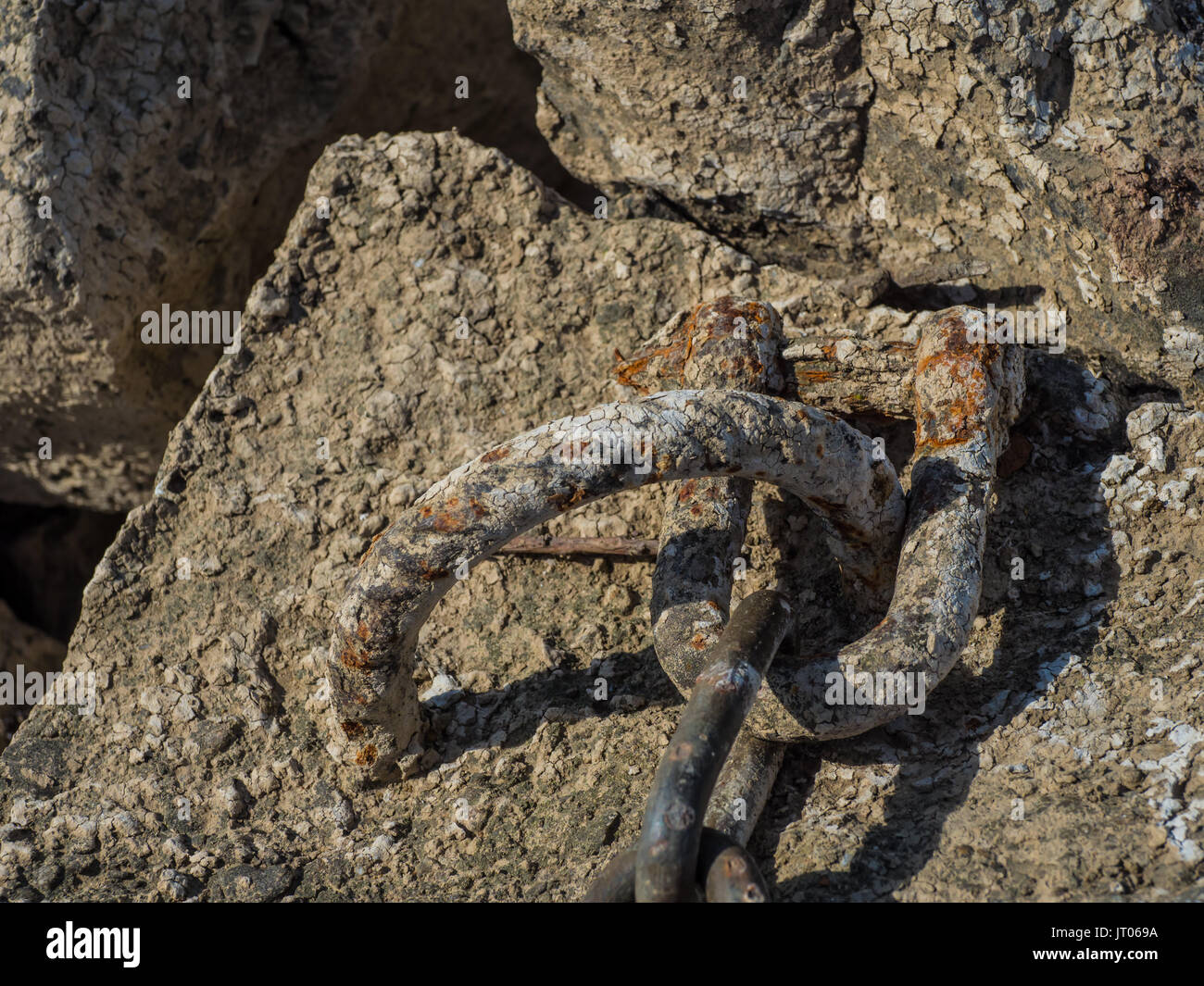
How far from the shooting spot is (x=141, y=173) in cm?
282

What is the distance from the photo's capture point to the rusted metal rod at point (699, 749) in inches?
59.9

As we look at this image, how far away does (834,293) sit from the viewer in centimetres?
256

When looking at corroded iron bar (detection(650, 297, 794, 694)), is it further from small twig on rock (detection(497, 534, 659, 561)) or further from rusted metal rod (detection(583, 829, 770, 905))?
rusted metal rod (detection(583, 829, 770, 905))

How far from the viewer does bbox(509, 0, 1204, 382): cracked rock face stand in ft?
7.31

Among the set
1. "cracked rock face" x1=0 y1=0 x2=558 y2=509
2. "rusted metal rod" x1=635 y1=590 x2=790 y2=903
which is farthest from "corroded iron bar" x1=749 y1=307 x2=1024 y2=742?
"cracked rock face" x1=0 y1=0 x2=558 y2=509

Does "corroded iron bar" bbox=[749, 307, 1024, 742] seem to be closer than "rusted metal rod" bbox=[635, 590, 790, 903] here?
No

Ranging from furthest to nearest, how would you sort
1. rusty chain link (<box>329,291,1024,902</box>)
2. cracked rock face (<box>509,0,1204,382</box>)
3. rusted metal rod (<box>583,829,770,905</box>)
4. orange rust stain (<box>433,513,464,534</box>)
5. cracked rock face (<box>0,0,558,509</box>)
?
cracked rock face (<box>0,0,558,509</box>) < cracked rock face (<box>509,0,1204,382</box>) < orange rust stain (<box>433,513,464,534</box>) < rusty chain link (<box>329,291,1024,902</box>) < rusted metal rod (<box>583,829,770,905</box>)

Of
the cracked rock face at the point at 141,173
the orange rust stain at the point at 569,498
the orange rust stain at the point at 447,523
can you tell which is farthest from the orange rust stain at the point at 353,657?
the cracked rock face at the point at 141,173

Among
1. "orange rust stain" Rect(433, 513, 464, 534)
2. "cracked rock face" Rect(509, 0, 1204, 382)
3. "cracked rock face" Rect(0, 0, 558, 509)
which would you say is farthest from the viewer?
"cracked rock face" Rect(0, 0, 558, 509)

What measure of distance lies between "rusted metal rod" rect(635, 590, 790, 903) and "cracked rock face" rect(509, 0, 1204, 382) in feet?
3.52

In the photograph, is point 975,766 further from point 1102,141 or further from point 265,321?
point 265,321

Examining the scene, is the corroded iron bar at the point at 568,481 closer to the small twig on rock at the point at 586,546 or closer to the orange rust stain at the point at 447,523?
the orange rust stain at the point at 447,523

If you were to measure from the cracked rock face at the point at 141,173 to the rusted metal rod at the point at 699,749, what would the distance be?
73.6 inches
